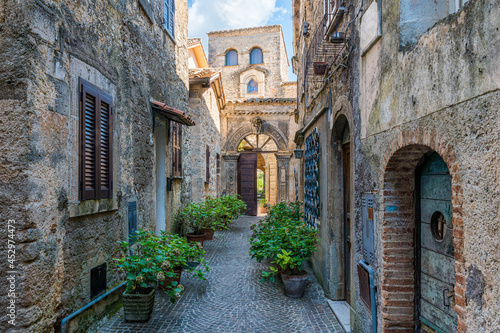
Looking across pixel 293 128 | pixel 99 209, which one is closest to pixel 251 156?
pixel 293 128

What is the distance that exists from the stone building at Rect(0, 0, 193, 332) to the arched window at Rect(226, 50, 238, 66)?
62.3ft

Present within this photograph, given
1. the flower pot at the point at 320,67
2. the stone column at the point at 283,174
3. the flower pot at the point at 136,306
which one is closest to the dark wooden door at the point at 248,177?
the stone column at the point at 283,174

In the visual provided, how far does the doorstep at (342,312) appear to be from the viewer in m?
3.77

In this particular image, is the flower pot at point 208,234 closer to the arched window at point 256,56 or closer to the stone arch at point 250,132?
the stone arch at point 250,132

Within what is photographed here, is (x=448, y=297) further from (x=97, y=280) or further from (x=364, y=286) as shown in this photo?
(x=97, y=280)

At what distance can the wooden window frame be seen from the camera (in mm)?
7237

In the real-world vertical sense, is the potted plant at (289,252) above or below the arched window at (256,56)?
below

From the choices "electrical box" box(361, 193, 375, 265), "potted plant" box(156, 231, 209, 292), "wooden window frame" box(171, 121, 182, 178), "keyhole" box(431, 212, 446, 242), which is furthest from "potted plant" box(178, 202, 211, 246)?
"keyhole" box(431, 212, 446, 242)

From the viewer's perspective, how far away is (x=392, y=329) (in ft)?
8.72

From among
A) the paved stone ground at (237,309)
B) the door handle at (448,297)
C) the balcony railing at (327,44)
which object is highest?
the balcony railing at (327,44)

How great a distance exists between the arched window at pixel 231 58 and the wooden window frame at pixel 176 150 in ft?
57.3

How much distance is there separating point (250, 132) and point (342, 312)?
38.1 feet

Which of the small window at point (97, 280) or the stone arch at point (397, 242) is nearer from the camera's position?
the stone arch at point (397, 242)

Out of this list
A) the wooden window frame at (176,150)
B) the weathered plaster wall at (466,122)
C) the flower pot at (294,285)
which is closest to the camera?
the weathered plaster wall at (466,122)
